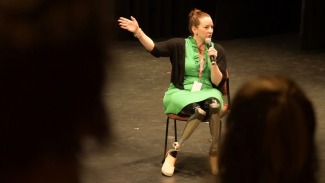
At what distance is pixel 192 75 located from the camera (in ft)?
10.5

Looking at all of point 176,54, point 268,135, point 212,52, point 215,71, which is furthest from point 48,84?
point 176,54

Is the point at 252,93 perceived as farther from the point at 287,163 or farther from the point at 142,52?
the point at 142,52

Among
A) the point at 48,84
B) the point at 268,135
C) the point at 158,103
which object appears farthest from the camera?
the point at 158,103

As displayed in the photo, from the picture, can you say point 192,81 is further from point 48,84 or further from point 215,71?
point 48,84

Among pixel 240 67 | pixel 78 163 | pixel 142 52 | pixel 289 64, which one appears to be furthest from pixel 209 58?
pixel 142 52

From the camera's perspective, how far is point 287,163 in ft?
2.17

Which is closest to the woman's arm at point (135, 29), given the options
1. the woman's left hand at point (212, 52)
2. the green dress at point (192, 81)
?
the green dress at point (192, 81)

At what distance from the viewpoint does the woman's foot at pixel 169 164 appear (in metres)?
3.06

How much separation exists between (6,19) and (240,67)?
6.12 m

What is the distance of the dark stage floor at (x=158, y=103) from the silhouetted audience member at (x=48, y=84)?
1.0 inches

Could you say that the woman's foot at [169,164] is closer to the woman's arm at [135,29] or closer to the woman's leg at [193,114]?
the woman's leg at [193,114]

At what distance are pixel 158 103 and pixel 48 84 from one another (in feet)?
14.2

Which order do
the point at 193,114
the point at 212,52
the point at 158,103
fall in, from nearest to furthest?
the point at 212,52
the point at 193,114
the point at 158,103

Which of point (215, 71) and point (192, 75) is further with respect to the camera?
point (192, 75)
